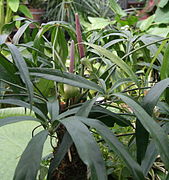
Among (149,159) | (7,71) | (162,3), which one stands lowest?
(149,159)

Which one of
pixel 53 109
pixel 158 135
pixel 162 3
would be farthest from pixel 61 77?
pixel 162 3

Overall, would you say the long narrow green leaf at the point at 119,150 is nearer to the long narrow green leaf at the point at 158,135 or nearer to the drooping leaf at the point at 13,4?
the long narrow green leaf at the point at 158,135

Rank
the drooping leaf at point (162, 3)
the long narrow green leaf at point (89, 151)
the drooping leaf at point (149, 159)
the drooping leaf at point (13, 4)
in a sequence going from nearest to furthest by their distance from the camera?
the long narrow green leaf at point (89, 151) → the drooping leaf at point (149, 159) → the drooping leaf at point (13, 4) → the drooping leaf at point (162, 3)

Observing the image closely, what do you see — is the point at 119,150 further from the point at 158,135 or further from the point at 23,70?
the point at 23,70

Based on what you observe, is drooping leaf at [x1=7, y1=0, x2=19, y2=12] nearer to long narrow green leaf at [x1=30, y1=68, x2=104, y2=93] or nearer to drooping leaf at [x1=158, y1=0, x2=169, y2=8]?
drooping leaf at [x1=158, y1=0, x2=169, y2=8]

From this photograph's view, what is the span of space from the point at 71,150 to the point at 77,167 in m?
0.03

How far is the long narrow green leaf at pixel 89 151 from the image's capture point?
27 centimetres

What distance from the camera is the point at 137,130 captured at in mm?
346

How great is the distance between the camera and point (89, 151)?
27 cm

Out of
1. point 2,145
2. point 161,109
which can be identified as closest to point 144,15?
point 2,145

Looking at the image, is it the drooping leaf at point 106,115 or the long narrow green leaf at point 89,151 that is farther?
the drooping leaf at point 106,115

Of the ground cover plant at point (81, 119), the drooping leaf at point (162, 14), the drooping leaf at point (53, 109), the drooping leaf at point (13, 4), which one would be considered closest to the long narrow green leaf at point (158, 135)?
the ground cover plant at point (81, 119)

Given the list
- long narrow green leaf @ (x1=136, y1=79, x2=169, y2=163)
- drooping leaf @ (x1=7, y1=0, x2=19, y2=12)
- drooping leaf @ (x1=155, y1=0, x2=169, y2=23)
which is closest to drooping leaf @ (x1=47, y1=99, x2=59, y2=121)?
long narrow green leaf @ (x1=136, y1=79, x2=169, y2=163)

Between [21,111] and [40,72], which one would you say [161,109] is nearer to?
[40,72]
